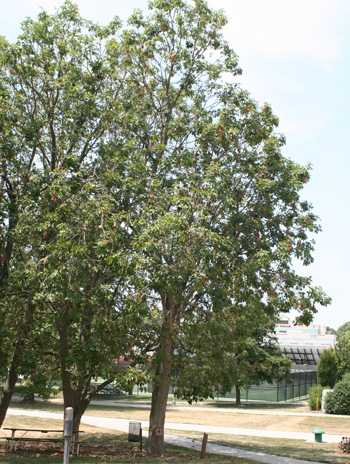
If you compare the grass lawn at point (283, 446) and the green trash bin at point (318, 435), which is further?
the green trash bin at point (318, 435)

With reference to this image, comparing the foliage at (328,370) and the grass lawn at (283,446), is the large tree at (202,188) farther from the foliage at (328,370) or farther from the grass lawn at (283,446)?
the foliage at (328,370)

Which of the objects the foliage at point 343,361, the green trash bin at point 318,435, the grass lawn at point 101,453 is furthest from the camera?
the foliage at point 343,361

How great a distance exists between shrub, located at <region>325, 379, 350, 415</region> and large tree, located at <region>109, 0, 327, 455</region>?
17.6 m

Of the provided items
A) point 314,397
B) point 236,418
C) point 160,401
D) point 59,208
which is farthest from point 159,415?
point 314,397

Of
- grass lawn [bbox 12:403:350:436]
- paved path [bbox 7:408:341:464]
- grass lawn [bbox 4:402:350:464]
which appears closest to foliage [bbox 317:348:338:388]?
Result: grass lawn [bbox 4:402:350:464]

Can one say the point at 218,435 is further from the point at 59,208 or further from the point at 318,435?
the point at 59,208

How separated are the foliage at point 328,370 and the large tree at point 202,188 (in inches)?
875

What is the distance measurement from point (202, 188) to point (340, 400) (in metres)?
21.3

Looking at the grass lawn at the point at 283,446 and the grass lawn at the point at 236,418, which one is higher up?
the grass lawn at the point at 283,446

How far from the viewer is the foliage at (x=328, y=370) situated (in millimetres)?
34750

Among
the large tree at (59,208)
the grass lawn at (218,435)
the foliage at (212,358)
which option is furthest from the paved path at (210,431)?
the large tree at (59,208)

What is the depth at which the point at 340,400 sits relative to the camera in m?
29.7

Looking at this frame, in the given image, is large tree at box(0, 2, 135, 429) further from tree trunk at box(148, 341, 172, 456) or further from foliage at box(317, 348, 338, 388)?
foliage at box(317, 348, 338, 388)

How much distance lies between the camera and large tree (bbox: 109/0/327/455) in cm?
1262
